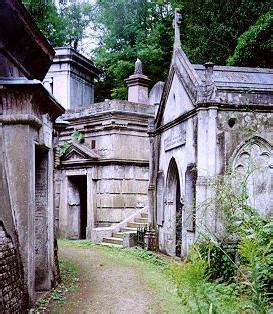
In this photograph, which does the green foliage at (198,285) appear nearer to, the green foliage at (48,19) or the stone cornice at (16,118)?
the stone cornice at (16,118)

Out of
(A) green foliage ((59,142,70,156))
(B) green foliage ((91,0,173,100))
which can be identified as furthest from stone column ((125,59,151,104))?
(B) green foliage ((91,0,173,100))

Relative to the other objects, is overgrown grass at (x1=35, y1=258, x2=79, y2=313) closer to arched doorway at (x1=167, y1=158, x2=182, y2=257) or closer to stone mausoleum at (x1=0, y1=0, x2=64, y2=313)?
stone mausoleum at (x1=0, y1=0, x2=64, y2=313)

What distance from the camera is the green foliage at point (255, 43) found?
19.3m

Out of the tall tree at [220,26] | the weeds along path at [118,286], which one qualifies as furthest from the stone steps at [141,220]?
the tall tree at [220,26]

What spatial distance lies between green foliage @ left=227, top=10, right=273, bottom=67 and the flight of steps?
25.6ft

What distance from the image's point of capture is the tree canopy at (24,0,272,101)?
20547 millimetres

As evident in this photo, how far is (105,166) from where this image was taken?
1809 centimetres

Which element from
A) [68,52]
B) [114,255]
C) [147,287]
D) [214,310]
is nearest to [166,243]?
[114,255]

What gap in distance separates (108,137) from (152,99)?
3514 millimetres

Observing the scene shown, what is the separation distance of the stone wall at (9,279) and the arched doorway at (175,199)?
6879 millimetres

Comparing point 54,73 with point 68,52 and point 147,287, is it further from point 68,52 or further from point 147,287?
point 147,287

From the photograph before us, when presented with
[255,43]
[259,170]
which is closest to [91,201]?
[259,170]

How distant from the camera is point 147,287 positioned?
31.9 feet

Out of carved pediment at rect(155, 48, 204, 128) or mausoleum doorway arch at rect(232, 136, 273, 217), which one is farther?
carved pediment at rect(155, 48, 204, 128)
